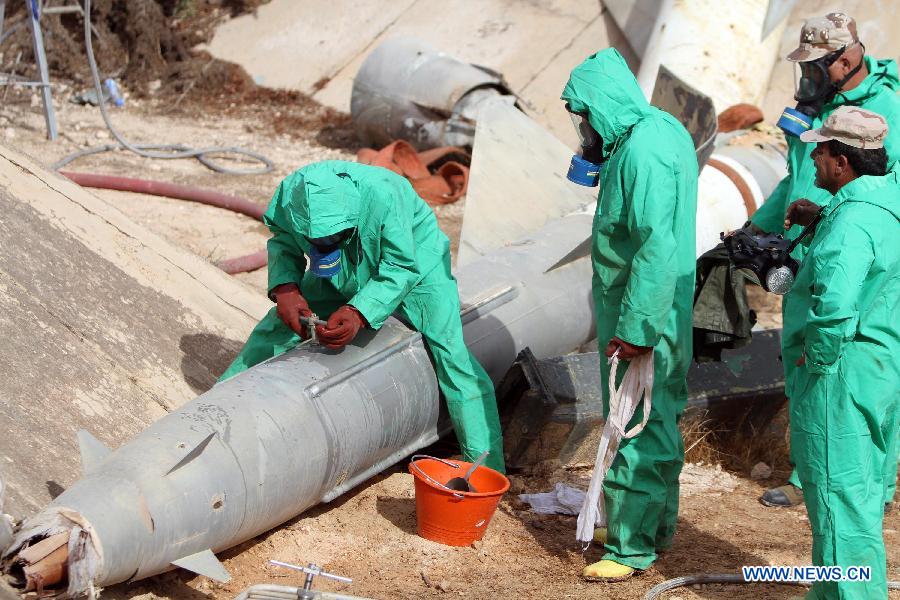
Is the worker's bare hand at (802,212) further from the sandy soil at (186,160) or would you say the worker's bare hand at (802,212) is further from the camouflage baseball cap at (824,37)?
the sandy soil at (186,160)

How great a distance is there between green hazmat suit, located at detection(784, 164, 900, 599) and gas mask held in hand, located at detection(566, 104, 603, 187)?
859 mm

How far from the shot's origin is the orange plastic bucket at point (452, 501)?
158 inches

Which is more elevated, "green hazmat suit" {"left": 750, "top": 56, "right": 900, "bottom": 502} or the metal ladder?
"green hazmat suit" {"left": 750, "top": 56, "right": 900, "bottom": 502}

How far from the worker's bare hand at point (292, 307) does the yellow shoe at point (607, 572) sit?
143cm

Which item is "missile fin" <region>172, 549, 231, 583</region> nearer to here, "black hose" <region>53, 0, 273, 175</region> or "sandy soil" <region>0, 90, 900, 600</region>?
"sandy soil" <region>0, 90, 900, 600</region>

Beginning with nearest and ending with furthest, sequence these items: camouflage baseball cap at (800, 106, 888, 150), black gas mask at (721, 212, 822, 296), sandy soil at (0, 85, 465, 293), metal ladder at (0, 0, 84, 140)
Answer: camouflage baseball cap at (800, 106, 888, 150) → black gas mask at (721, 212, 822, 296) → sandy soil at (0, 85, 465, 293) → metal ladder at (0, 0, 84, 140)

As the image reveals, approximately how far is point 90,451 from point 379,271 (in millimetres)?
1254

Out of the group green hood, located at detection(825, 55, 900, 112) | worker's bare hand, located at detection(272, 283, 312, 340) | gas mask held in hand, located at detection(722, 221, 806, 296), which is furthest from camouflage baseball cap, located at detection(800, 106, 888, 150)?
worker's bare hand, located at detection(272, 283, 312, 340)

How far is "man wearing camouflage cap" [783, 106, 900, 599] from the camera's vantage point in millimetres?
3262

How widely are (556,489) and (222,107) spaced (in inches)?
321

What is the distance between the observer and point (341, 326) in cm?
408

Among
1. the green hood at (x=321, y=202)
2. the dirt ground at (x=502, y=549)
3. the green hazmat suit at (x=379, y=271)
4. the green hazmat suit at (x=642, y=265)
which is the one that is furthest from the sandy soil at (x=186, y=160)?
the green hazmat suit at (x=642, y=265)

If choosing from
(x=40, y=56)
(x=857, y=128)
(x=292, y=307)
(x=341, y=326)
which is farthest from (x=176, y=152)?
(x=857, y=128)

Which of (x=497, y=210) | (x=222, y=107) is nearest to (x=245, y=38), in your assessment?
(x=222, y=107)
